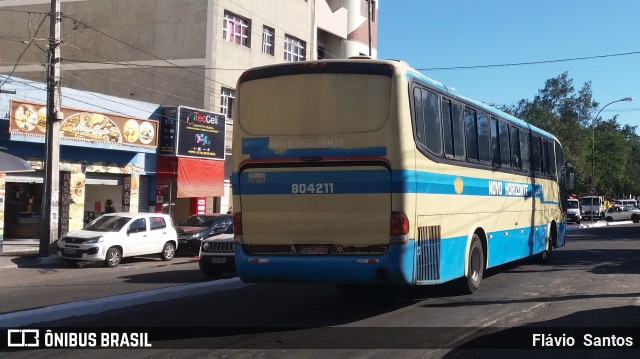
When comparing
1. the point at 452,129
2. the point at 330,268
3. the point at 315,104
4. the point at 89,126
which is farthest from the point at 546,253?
the point at 89,126

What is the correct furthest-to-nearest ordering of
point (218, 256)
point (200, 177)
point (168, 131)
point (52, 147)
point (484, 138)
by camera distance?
point (200, 177), point (168, 131), point (52, 147), point (218, 256), point (484, 138)

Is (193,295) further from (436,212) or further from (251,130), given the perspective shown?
(436,212)

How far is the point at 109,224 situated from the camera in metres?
19.8

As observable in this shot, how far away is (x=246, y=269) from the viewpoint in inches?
373

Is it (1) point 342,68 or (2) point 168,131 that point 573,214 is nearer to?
(2) point 168,131

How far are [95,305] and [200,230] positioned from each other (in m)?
12.5

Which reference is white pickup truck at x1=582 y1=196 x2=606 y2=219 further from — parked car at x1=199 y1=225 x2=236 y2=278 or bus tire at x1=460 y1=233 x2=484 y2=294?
bus tire at x1=460 y1=233 x2=484 y2=294

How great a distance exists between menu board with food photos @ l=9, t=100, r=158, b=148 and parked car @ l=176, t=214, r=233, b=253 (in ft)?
16.6

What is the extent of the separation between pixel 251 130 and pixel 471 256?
4.81 m

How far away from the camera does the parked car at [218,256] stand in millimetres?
15016

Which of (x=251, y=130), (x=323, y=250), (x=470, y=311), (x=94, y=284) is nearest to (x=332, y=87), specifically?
(x=251, y=130)

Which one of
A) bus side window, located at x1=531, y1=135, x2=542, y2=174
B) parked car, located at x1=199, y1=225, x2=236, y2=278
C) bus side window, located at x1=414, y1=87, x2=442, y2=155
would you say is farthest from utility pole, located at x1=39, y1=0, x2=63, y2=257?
bus side window, located at x1=531, y1=135, x2=542, y2=174

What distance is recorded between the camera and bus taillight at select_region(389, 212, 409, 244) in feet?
28.8

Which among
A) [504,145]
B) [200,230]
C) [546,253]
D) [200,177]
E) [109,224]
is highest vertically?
[504,145]
